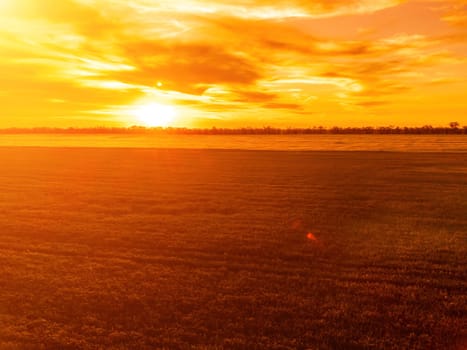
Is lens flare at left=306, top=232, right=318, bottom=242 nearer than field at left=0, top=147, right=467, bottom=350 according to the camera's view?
No

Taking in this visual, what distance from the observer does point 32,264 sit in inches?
400

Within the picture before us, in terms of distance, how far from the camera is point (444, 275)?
941 cm

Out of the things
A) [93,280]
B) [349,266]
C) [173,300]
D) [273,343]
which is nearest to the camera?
[273,343]

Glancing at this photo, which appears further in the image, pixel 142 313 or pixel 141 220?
pixel 141 220

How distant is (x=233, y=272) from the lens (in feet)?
31.4

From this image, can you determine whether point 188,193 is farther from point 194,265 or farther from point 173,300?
point 173,300

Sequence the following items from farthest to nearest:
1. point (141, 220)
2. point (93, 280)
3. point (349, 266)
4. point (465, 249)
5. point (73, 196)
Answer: point (73, 196), point (141, 220), point (465, 249), point (349, 266), point (93, 280)

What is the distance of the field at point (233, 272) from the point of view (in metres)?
6.79

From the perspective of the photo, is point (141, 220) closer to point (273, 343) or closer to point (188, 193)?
point (188, 193)

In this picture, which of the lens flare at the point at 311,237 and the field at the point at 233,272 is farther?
the lens flare at the point at 311,237

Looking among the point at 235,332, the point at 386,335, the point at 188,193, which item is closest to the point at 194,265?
the point at 235,332

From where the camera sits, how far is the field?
679cm

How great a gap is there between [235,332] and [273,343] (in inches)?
26.8

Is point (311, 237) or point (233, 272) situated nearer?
point (233, 272)
